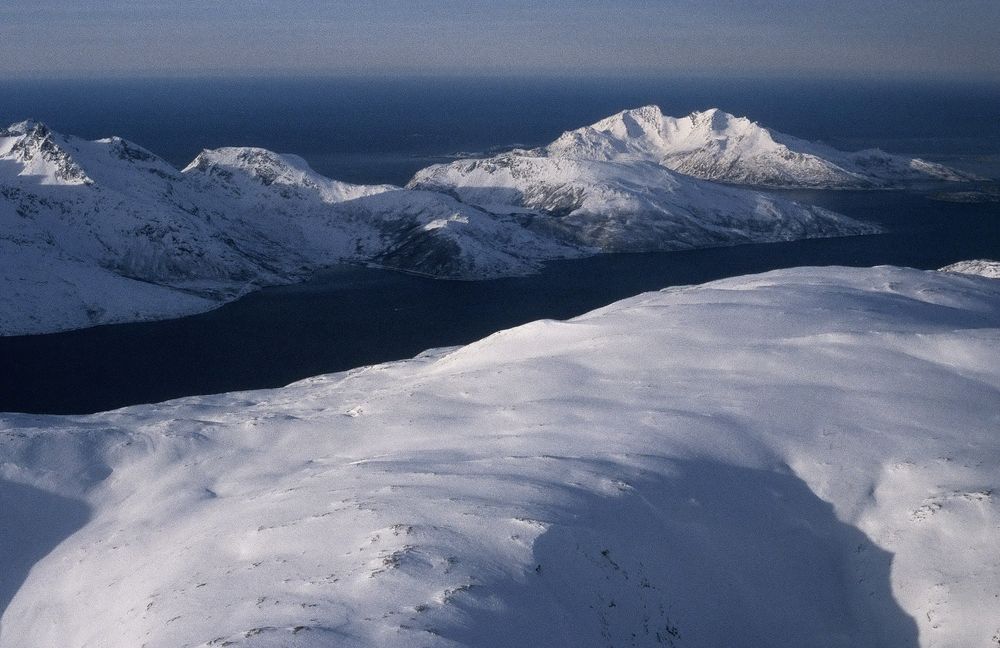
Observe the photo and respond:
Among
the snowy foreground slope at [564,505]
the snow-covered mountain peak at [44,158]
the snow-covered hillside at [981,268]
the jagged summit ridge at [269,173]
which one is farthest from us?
the jagged summit ridge at [269,173]

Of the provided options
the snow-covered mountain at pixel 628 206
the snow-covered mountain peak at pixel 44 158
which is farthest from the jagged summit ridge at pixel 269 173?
the snow-covered mountain at pixel 628 206

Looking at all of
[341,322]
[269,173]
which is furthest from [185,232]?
[269,173]

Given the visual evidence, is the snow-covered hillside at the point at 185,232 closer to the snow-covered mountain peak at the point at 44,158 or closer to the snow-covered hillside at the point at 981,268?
the snow-covered mountain peak at the point at 44,158

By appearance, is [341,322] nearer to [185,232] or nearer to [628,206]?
[185,232]

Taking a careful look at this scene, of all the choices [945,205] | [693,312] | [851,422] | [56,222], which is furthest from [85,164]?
[945,205]

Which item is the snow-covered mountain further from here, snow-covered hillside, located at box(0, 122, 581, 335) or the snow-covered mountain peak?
the snow-covered mountain peak

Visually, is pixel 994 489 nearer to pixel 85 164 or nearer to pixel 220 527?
pixel 220 527
